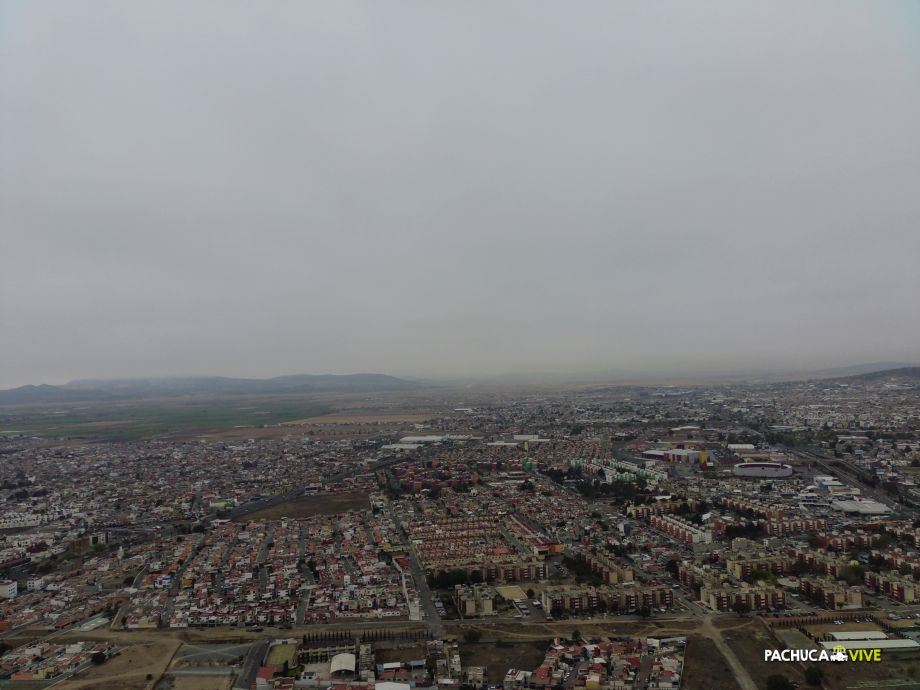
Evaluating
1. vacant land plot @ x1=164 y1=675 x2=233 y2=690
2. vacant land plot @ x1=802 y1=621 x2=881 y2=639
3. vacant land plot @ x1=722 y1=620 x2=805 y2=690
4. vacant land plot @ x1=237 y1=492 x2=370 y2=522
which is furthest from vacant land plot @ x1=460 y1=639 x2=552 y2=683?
vacant land plot @ x1=237 y1=492 x2=370 y2=522

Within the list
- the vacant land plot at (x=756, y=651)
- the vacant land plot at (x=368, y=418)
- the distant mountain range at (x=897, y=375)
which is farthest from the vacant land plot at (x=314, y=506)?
the distant mountain range at (x=897, y=375)

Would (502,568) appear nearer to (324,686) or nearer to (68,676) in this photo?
(324,686)

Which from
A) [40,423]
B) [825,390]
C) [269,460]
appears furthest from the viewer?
[825,390]

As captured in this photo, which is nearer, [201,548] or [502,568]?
[502,568]

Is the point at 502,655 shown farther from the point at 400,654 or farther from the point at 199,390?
the point at 199,390

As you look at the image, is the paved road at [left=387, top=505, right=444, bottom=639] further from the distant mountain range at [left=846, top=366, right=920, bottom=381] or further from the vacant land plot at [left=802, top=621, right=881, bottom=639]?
the distant mountain range at [left=846, top=366, right=920, bottom=381]

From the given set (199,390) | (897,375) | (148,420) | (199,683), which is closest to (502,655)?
(199,683)

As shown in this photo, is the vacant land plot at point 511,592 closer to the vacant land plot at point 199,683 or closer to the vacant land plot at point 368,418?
the vacant land plot at point 199,683

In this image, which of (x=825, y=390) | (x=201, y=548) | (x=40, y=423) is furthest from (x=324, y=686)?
(x=825, y=390)
